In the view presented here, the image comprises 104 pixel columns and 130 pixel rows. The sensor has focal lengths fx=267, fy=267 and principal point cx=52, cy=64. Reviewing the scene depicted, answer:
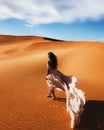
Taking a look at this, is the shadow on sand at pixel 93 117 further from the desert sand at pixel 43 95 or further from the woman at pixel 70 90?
the woman at pixel 70 90

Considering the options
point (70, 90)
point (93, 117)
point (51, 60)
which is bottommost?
point (93, 117)

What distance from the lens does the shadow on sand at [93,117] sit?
25.7 feet

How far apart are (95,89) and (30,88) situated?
2.95 meters

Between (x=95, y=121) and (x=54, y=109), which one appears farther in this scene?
(x=54, y=109)

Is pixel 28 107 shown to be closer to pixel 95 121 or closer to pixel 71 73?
pixel 95 121

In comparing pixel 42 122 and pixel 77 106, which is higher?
pixel 77 106

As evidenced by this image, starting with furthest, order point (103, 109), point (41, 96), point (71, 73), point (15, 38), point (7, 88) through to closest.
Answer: point (15, 38), point (71, 73), point (7, 88), point (41, 96), point (103, 109)

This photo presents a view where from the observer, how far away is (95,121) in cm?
820

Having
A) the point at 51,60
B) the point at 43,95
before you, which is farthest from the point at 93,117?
the point at 43,95

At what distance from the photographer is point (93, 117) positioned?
8.52m

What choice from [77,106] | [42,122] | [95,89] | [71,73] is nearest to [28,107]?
[42,122]

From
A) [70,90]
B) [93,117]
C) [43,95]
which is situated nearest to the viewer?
[93,117]

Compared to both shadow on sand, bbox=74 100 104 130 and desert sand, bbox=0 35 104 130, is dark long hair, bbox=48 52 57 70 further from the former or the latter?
shadow on sand, bbox=74 100 104 130

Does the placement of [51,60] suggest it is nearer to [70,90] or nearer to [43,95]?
[70,90]
